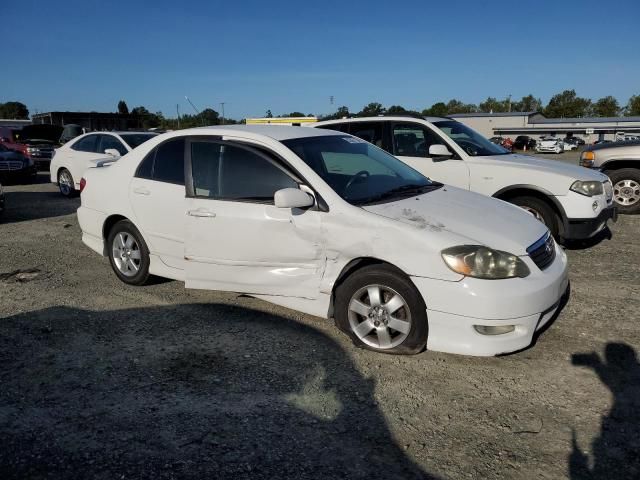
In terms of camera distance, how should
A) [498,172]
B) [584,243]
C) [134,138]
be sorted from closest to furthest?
[498,172] → [584,243] → [134,138]

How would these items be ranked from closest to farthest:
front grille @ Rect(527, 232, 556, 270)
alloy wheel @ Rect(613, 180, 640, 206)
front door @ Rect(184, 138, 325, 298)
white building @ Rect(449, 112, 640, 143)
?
front grille @ Rect(527, 232, 556, 270), front door @ Rect(184, 138, 325, 298), alloy wheel @ Rect(613, 180, 640, 206), white building @ Rect(449, 112, 640, 143)

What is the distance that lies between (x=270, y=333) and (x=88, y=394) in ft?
4.64

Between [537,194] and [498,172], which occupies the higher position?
[498,172]

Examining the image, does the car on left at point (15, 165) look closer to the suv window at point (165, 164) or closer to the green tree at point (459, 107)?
the suv window at point (165, 164)

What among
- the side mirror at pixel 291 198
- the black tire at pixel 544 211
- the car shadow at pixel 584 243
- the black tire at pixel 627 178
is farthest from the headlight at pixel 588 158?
the side mirror at pixel 291 198

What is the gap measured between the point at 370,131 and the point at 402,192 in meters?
3.31

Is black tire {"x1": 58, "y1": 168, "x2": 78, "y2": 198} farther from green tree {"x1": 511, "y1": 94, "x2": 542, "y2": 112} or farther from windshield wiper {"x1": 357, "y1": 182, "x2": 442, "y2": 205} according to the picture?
green tree {"x1": 511, "y1": 94, "x2": 542, "y2": 112}

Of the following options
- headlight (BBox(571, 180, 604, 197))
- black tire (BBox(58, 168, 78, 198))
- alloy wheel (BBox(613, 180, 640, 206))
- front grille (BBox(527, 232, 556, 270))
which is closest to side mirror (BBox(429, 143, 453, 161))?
headlight (BBox(571, 180, 604, 197))

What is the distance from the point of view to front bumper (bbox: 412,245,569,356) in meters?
3.36

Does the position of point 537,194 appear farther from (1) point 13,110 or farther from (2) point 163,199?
(1) point 13,110

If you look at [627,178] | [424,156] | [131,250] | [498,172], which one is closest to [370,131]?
[424,156]

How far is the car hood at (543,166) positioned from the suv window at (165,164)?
388 cm

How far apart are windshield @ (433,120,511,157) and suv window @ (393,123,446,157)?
207 mm

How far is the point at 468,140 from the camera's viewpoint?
283 inches
